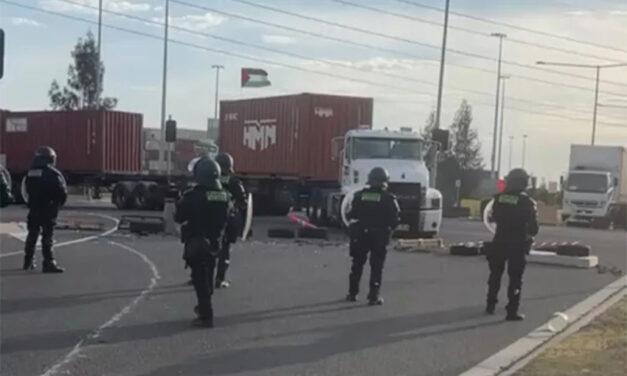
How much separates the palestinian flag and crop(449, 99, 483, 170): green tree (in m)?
26.0

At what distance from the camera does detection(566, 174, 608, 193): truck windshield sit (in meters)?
45.5

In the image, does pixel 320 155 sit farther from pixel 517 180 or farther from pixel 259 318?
pixel 259 318

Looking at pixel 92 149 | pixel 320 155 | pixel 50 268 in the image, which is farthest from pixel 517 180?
pixel 92 149

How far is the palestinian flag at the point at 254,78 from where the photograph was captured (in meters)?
53.1

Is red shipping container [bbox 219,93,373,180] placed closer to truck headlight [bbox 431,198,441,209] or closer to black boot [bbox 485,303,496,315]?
truck headlight [bbox 431,198,441,209]

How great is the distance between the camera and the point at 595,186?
149 ft

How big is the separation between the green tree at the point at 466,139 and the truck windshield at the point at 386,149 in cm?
4824

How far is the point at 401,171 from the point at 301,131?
311 inches

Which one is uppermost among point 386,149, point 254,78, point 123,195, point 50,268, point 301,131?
point 254,78

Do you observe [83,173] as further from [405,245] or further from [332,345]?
[332,345]

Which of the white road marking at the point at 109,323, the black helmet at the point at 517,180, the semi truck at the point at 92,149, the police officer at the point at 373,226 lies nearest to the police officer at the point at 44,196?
the white road marking at the point at 109,323

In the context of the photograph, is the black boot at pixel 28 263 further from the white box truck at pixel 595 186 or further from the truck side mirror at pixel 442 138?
the white box truck at pixel 595 186

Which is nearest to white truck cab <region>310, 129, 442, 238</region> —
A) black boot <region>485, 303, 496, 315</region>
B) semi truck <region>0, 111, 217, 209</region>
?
semi truck <region>0, 111, 217, 209</region>

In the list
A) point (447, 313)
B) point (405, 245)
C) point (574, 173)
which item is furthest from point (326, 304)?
point (574, 173)
